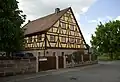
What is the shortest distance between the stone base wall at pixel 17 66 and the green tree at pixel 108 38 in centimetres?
2887

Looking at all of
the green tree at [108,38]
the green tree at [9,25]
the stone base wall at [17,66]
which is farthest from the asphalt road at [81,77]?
the green tree at [108,38]

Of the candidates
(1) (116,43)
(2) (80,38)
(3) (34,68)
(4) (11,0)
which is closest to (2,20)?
(4) (11,0)

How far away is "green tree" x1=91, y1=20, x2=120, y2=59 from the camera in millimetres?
42719

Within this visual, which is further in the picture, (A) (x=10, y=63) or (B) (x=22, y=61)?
(B) (x=22, y=61)

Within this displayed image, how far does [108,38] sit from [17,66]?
31.4 m

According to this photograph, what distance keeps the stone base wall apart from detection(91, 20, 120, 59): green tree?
28.9 metres

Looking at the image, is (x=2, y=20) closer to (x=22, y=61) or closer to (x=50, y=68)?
(x=22, y=61)

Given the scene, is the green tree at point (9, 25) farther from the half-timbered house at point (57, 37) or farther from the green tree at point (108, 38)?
the green tree at point (108, 38)

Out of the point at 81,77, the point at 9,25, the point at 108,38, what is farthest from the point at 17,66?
the point at 108,38

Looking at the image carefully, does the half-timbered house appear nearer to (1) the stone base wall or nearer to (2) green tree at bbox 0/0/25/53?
(1) the stone base wall

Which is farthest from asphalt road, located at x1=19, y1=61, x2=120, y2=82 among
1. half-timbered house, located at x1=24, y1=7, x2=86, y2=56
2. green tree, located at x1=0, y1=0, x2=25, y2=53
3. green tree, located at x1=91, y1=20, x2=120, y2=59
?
green tree, located at x1=91, y1=20, x2=120, y2=59

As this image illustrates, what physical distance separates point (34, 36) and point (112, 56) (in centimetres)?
2208

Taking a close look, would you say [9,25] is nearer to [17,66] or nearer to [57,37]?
[17,66]

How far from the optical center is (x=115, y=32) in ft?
144
